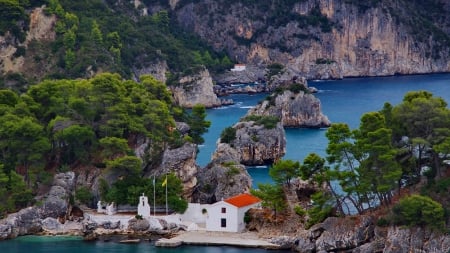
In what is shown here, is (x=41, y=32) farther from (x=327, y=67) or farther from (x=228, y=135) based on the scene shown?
(x=327, y=67)

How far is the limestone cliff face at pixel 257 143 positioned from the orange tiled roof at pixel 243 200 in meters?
17.5

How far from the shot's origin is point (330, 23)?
15550cm

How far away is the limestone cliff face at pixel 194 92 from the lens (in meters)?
114

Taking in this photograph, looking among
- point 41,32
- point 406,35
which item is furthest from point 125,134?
point 406,35

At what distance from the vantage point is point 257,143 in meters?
76.2

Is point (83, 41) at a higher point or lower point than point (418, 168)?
higher

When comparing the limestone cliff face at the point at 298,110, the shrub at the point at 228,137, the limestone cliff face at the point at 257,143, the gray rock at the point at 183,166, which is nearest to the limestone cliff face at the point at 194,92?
the limestone cliff face at the point at 298,110

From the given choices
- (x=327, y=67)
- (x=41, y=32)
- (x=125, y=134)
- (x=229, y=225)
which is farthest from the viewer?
(x=327, y=67)

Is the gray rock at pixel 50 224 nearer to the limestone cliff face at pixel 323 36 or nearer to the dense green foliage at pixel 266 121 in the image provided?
the dense green foliage at pixel 266 121

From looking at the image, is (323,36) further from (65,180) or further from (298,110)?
(65,180)

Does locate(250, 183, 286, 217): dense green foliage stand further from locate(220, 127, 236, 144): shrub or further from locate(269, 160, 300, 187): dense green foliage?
locate(220, 127, 236, 144): shrub

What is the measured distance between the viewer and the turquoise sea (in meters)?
54.3

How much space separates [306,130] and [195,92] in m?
23.1

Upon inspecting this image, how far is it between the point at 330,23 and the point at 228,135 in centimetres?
8229
